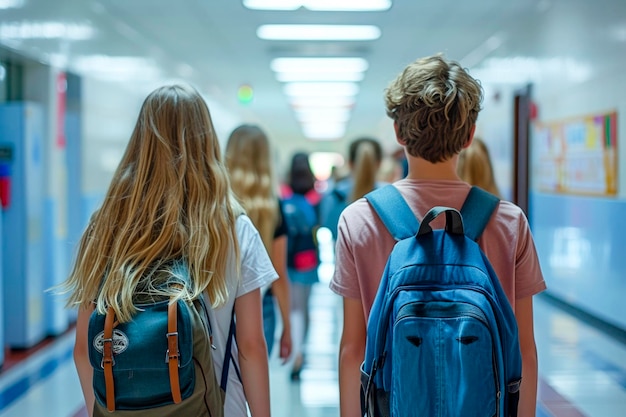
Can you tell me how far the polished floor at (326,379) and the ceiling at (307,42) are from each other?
219 cm

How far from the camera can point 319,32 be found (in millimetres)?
8562

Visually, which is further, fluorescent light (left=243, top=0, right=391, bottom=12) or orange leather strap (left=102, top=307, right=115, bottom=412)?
fluorescent light (left=243, top=0, right=391, bottom=12)

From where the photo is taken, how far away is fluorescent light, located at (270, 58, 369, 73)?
10805mm

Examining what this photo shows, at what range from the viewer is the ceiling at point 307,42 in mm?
5965

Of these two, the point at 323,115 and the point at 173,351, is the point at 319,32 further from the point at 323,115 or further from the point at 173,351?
the point at 323,115

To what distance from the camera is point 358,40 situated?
923 centimetres

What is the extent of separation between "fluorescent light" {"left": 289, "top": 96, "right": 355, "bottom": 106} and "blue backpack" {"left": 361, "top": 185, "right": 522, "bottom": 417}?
47.5 ft

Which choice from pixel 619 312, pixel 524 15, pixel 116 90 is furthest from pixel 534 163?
pixel 116 90

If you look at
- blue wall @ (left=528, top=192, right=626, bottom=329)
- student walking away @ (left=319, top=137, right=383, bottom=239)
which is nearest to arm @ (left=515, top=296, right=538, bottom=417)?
student walking away @ (left=319, top=137, right=383, bottom=239)

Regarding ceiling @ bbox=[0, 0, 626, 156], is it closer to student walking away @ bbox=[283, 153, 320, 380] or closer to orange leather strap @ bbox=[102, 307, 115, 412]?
student walking away @ bbox=[283, 153, 320, 380]

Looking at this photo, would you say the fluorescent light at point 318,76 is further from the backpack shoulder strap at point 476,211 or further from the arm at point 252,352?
the backpack shoulder strap at point 476,211

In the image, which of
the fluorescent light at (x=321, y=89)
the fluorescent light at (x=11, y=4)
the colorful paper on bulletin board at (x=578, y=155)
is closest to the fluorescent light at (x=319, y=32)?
the colorful paper on bulletin board at (x=578, y=155)

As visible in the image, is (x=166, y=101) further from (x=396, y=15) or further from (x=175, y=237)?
(x=396, y=15)

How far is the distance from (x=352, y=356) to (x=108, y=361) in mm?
546
